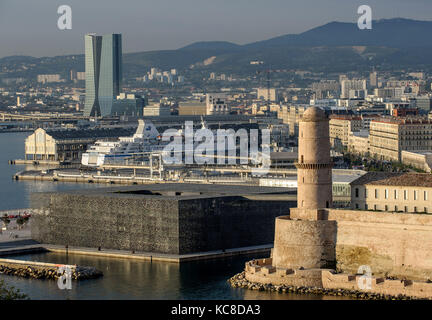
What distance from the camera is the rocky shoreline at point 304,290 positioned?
28.9m

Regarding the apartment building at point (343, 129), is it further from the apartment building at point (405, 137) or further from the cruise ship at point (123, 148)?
the cruise ship at point (123, 148)

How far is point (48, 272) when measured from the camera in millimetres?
34469

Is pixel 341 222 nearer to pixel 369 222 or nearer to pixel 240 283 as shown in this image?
pixel 369 222

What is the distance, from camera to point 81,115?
6890 inches

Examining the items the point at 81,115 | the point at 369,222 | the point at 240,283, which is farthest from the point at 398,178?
the point at 81,115

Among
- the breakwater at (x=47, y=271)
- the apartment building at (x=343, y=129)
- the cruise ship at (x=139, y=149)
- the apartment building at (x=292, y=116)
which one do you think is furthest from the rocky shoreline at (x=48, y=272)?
the apartment building at (x=292, y=116)

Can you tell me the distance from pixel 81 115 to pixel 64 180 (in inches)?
3973

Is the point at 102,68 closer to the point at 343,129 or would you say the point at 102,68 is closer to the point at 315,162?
the point at 343,129

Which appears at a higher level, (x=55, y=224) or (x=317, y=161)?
(x=317, y=161)

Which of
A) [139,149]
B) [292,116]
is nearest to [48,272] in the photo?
[139,149]

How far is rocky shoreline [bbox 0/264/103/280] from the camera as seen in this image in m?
34.0

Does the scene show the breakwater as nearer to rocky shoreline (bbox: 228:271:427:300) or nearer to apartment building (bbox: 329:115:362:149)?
rocky shoreline (bbox: 228:271:427:300)

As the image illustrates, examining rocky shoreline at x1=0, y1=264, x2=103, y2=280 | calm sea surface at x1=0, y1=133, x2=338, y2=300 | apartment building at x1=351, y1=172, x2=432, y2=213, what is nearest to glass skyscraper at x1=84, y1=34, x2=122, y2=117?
calm sea surface at x1=0, y1=133, x2=338, y2=300

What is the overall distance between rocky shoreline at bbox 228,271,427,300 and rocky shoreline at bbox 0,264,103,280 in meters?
4.08
